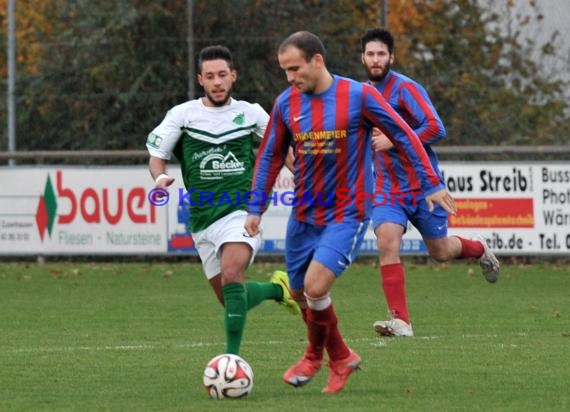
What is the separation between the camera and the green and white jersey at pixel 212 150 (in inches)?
345

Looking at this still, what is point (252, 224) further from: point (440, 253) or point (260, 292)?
point (440, 253)

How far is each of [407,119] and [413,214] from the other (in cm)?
71

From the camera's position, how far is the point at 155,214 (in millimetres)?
A: 17609

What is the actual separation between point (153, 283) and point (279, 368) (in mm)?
7368

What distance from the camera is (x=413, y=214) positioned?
10727 millimetres

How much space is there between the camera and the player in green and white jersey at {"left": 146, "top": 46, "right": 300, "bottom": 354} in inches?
343

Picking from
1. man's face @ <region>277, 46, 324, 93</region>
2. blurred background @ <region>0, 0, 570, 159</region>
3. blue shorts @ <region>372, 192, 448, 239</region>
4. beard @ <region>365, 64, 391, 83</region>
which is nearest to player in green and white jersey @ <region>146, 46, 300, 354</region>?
man's face @ <region>277, 46, 324, 93</region>

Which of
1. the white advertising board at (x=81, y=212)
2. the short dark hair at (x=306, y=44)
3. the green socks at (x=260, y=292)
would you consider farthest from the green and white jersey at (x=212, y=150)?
the white advertising board at (x=81, y=212)

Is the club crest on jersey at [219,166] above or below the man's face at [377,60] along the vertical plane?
below

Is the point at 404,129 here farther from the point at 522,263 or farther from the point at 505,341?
the point at 522,263

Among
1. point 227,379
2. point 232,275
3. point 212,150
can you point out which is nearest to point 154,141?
point 212,150

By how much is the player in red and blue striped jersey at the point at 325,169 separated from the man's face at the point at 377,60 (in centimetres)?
265

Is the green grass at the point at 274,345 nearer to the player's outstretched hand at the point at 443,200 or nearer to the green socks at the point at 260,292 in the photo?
the green socks at the point at 260,292

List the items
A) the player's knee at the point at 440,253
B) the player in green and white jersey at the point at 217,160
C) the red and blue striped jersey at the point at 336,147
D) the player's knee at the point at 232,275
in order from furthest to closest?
the player's knee at the point at 440,253 < the player in green and white jersey at the point at 217,160 < the player's knee at the point at 232,275 < the red and blue striped jersey at the point at 336,147
